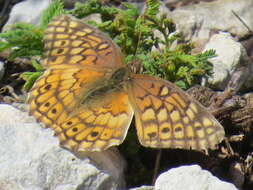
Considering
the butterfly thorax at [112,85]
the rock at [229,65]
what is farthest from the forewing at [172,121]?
the rock at [229,65]

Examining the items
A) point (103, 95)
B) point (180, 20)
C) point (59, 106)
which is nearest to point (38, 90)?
point (59, 106)

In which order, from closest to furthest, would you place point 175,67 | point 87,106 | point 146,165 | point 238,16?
1. point 87,106
2. point 146,165
3. point 175,67
4. point 238,16

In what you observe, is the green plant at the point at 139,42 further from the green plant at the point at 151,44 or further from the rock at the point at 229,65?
the rock at the point at 229,65

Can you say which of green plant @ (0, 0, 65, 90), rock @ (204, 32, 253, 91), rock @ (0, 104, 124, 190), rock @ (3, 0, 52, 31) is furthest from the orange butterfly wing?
rock @ (3, 0, 52, 31)

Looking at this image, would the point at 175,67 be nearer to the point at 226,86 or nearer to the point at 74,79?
the point at 226,86

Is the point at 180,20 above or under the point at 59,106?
under

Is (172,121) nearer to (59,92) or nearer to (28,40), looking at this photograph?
(59,92)

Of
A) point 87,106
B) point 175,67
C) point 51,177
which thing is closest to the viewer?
point 51,177

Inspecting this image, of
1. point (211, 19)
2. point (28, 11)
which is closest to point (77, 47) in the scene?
point (28, 11)
